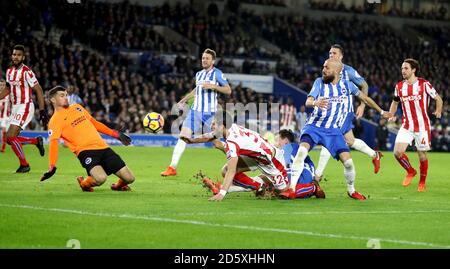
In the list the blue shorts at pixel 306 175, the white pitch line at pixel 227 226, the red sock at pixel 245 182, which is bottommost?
the red sock at pixel 245 182

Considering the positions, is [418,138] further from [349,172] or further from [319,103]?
[319,103]

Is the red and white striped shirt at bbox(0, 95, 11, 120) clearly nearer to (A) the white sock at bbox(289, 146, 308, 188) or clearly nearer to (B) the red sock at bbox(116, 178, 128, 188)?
(B) the red sock at bbox(116, 178, 128, 188)

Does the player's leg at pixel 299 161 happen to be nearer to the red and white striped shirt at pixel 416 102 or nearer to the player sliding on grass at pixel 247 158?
the player sliding on grass at pixel 247 158

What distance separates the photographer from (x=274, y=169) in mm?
13422

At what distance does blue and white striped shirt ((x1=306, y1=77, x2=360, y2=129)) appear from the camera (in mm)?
13773

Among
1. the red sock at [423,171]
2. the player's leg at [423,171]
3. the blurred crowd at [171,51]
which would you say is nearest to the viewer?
the player's leg at [423,171]

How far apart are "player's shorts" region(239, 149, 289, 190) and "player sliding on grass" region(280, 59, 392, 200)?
15cm

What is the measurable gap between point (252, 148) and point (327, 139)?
1.34 m

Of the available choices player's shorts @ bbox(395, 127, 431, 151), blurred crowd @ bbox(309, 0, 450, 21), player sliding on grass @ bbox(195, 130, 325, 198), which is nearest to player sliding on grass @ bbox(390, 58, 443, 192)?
player's shorts @ bbox(395, 127, 431, 151)

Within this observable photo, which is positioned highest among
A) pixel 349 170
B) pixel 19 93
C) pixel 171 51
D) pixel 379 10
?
pixel 19 93

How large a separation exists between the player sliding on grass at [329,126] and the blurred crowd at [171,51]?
19.0 metres

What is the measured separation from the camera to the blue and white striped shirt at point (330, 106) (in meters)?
13.8

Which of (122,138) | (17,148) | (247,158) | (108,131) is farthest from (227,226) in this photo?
(17,148)

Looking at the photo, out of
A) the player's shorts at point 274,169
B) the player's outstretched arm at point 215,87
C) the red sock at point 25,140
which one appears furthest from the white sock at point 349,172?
Answer: the red sock at point 25,140
